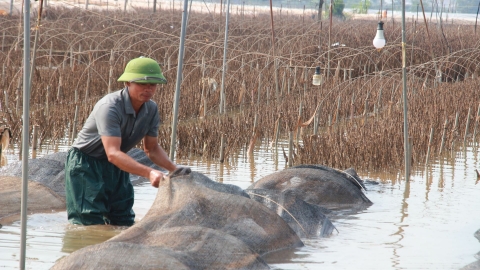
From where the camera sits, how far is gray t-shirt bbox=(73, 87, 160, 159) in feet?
12.1

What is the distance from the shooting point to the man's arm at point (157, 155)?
392 cm

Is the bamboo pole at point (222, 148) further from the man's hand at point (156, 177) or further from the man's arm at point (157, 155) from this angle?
the man's hand at point (156, 177)

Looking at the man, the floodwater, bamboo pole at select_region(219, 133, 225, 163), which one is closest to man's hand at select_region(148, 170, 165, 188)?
the man

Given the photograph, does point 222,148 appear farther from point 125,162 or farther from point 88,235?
point 125,162

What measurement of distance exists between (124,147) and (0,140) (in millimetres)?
1031

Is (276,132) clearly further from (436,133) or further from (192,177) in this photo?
(192,177)

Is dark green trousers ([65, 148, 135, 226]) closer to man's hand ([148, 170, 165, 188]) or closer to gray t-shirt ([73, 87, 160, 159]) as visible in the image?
gray t-shirt ([73, 87, 160, 159])

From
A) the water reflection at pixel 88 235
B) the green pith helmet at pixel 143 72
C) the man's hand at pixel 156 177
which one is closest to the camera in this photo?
the man's hand at pixel 156 177

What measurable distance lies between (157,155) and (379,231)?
1565 millimetres

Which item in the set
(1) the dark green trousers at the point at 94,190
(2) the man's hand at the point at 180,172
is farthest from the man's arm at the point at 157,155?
(2) the man's hand at the point at 180,172

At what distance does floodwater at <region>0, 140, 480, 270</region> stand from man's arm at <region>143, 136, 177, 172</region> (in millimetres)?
459

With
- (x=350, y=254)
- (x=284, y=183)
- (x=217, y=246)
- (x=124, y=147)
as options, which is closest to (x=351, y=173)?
(x=284, y=183)

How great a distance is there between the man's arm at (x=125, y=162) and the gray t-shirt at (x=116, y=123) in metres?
0.04

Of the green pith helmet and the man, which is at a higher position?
the green pith helmet
